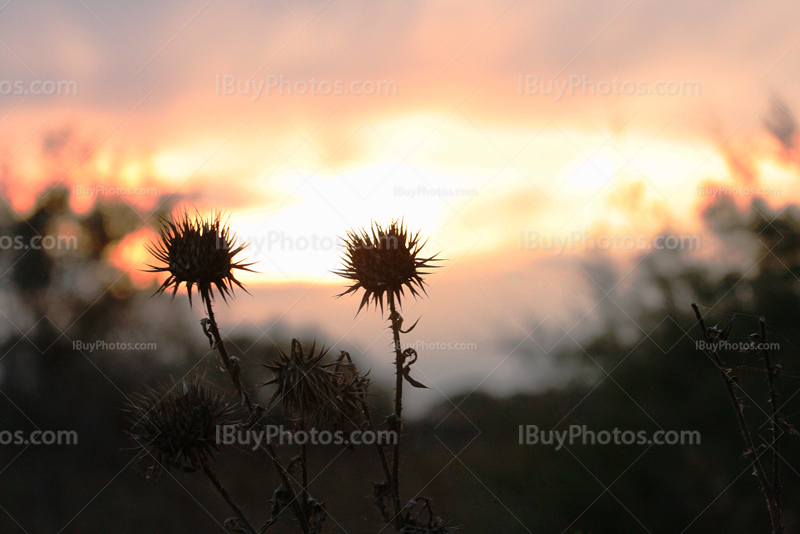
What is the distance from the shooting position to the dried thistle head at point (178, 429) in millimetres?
2266

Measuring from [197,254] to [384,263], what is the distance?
913mm

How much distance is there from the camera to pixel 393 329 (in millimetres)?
2449

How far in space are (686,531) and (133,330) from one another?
7924mm

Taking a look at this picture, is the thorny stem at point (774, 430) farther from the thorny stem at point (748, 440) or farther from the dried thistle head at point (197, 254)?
the dried thistle head at point (197, 254)

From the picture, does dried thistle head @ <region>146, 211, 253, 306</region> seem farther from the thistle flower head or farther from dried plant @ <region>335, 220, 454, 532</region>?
the thistle flower head

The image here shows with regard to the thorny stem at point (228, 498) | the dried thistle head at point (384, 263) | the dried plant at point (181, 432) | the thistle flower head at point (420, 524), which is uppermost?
the dried thistle head at point (384, 263)

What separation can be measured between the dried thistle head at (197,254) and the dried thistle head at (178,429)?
48 centimetres

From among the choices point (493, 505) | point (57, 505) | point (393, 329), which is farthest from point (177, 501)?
point (393, 329)

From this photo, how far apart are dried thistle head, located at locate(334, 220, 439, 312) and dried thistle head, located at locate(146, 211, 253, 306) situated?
1.87ft

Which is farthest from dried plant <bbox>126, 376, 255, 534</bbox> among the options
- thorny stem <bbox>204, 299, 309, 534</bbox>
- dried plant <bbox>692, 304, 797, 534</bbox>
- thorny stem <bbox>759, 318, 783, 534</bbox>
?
thorny stem <bbox>759, 318, 783, 534</bbox>

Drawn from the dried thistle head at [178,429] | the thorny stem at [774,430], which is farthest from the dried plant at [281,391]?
the thorny stem at [774,430]

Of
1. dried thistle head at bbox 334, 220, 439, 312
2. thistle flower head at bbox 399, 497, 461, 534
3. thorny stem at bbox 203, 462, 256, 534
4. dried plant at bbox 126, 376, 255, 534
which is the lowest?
thistle flower head at bbox 399, 497, 461, 534

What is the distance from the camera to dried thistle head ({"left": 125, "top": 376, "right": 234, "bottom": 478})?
7.43 ft

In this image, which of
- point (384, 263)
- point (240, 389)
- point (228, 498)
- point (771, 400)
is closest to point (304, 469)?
point (228, 498)
